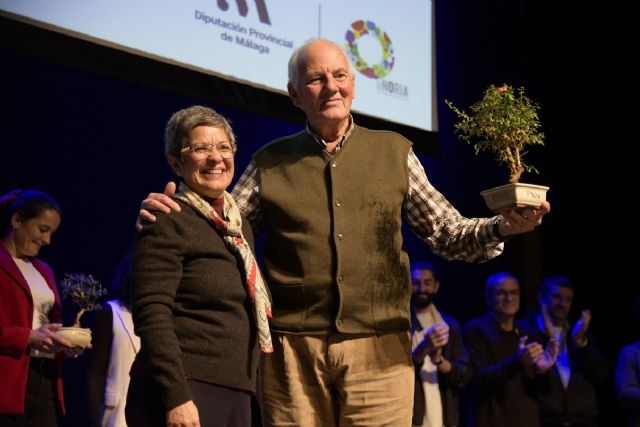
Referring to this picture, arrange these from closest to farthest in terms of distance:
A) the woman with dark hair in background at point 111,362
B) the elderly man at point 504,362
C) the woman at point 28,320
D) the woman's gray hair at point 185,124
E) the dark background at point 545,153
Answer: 1. the woman's gray hair at point 185,124
2. the woman at point 28,320
3. the woman with dark hair in background at point 111,362
4. the elderly man at point 504,362
5. the dark background at point 545,153

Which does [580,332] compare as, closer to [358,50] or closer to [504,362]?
[504,362]

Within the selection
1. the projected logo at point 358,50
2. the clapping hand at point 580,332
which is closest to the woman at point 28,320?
the projected logo at point 358,50

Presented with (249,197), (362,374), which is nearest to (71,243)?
(249,197)

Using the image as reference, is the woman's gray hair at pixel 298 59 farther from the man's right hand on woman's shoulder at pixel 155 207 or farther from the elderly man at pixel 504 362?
the elderly man at pixel 504 362

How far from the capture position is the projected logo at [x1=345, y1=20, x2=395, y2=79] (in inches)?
184

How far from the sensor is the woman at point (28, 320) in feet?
10.1

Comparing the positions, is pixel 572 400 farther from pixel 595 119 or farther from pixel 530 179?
pixel 595 119

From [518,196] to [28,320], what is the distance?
2082 millimetres

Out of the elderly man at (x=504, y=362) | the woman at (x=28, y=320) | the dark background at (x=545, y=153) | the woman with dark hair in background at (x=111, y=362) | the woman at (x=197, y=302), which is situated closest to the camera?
the woman at (x=197, y=302)

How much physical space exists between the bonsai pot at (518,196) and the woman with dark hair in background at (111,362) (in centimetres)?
190

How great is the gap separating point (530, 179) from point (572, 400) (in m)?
1.79

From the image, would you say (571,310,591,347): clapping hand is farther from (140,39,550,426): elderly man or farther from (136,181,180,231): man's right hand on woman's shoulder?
(136,181,180,231): man's right hand on woman's shoulder

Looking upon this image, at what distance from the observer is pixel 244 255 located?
2029mm

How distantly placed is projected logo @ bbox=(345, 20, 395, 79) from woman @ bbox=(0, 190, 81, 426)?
78.1 inches
